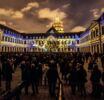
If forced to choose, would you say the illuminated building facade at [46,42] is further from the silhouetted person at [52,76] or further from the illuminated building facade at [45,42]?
the silhouetted person at [52,76]

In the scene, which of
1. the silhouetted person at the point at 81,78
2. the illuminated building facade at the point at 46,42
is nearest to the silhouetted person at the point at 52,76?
the silhouetted person at the point at 81,78

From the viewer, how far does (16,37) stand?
107 meters

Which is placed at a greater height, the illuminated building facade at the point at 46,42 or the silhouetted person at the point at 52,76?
the illuminated building facade at the point at 46,42

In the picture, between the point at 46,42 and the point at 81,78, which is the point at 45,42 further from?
the point at 81,78

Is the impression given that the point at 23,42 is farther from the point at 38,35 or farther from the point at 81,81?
the point at 81,81

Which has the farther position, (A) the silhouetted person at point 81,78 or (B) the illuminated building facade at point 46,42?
(B) the illuminated building facade at point 46,42

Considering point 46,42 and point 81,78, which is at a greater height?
point 46,42

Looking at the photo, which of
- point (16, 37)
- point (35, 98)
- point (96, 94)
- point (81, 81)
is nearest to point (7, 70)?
point (35, 98)

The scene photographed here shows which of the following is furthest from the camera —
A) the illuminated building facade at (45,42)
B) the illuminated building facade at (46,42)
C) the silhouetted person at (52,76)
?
the illuminated building facade at (45,42)

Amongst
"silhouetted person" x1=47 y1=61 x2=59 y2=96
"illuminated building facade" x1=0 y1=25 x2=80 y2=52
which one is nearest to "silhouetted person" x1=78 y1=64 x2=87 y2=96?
"silhouetted person" x1=47 y1=61 x2=59 y2=96

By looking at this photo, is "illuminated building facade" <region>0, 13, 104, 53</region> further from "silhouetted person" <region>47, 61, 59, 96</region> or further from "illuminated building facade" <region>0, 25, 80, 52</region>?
"silhouetted person" <region>47, 61, 59, 96</region>

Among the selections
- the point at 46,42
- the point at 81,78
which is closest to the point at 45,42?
the point at 46,42

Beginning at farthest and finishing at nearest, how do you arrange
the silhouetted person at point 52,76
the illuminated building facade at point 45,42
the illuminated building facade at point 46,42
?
the illuminated building facade at point 45,42 < the illuminated building facade at point 46,42 < the silhouetted person at point 52,76

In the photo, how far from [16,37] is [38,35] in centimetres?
2173
